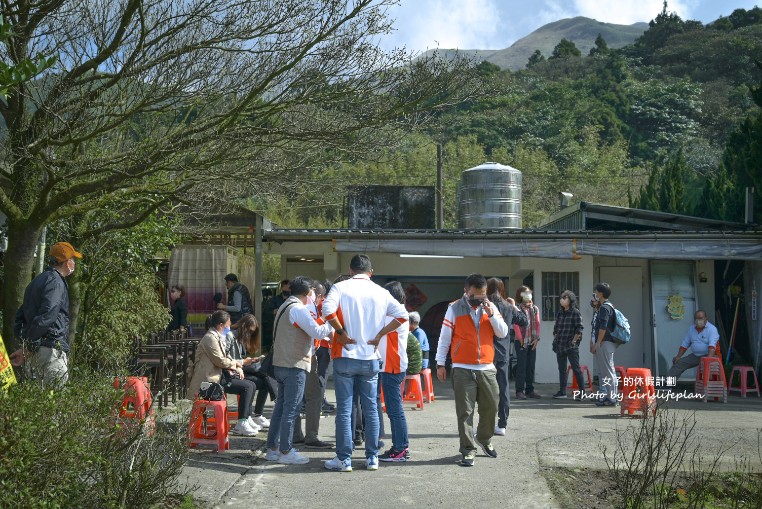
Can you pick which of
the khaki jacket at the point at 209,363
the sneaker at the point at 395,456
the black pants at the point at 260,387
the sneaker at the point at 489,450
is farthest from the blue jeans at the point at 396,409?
the black pants at the point at 260,387

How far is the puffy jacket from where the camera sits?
784cm

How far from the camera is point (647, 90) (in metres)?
64.4

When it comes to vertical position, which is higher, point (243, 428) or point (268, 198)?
point (268, 198)

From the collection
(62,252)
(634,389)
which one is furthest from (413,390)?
(62,252)

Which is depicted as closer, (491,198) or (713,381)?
(713,381)

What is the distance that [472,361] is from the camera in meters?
8.88

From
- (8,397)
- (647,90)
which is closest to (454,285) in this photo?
(8,397)

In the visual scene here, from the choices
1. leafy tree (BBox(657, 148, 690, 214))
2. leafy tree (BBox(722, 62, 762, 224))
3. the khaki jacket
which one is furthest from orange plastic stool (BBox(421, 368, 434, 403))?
leafy tree (BBox(657, 148, 690, 214))

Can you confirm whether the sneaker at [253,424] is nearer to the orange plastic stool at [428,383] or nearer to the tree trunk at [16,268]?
the tree trunk at [16,268]

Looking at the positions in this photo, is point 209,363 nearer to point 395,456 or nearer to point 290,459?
point 290,459

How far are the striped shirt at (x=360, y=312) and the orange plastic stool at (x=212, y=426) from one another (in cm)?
137

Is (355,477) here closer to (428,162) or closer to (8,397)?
(8,397)

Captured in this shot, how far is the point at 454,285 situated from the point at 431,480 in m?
13.0

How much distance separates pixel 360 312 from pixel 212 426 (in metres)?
1.97
